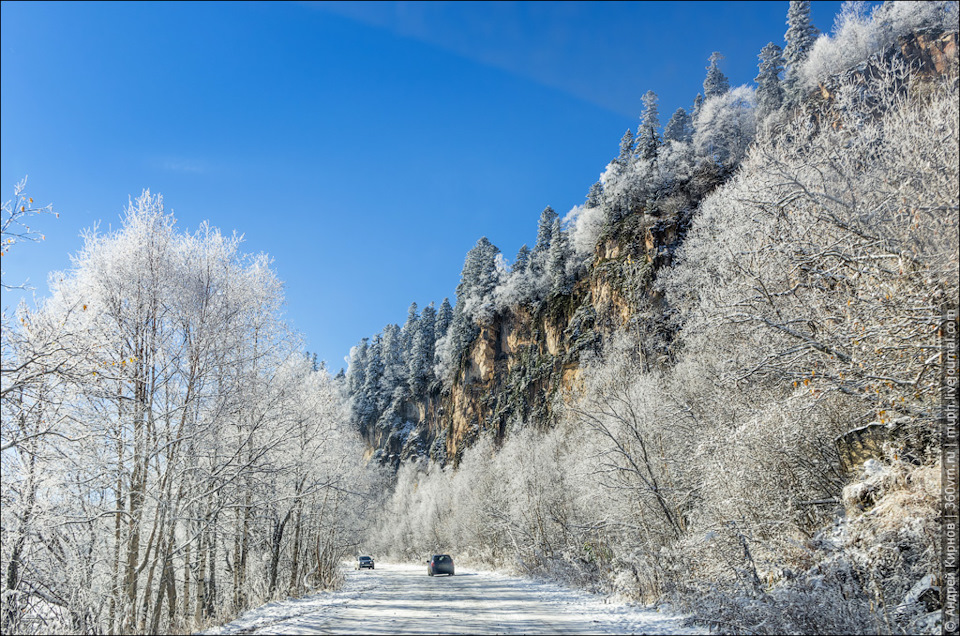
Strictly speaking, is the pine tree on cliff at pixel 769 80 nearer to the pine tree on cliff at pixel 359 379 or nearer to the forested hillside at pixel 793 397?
the forested hillside at pixel 793 397

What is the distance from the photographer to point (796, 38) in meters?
50.4

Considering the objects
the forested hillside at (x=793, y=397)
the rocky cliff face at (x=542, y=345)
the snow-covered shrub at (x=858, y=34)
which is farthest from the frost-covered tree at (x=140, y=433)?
the snow-covered shrub at (x=858, y=34)

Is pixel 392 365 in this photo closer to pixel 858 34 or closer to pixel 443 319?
pixel 443 319

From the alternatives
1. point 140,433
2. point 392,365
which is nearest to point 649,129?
point 140,433

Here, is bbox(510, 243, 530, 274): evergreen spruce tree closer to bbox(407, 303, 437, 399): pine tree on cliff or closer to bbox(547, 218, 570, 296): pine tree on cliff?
bbox(547, 218, 570, 296): pine tree on cliff

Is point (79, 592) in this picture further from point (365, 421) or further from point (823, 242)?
point (365, 421)

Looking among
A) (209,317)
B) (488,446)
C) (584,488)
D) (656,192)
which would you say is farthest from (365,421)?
(209,317)

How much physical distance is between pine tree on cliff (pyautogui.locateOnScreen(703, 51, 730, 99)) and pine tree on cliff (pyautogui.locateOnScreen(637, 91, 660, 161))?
7711mm

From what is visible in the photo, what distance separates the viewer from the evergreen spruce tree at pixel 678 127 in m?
56.8

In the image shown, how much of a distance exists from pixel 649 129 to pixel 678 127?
6557 millimetres

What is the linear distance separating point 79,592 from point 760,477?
13247 millimetres

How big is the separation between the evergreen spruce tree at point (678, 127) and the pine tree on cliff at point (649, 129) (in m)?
2.82

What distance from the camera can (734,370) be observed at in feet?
41.1

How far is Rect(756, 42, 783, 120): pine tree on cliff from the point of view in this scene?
153 feet
